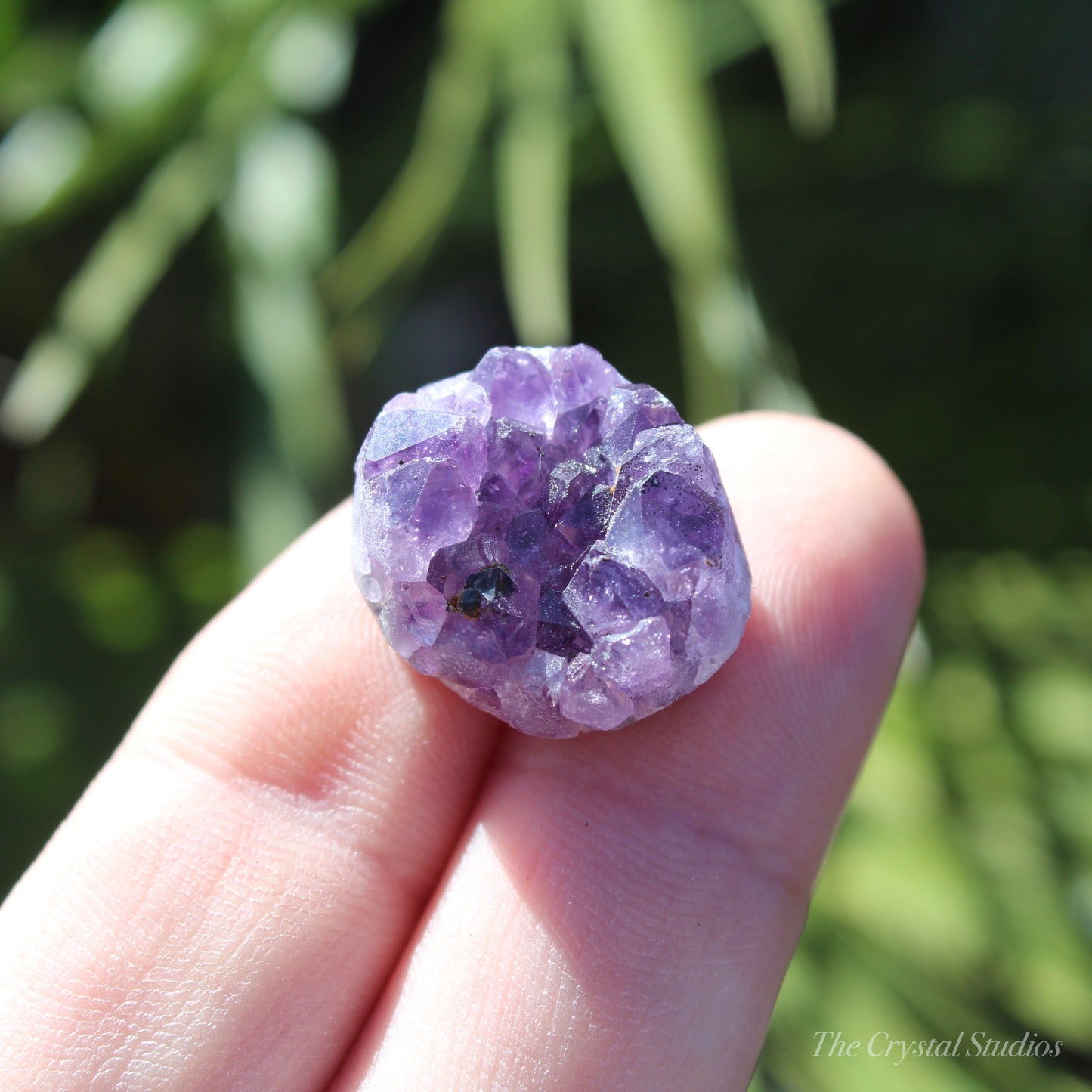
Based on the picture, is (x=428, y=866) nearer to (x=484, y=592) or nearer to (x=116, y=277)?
(x=484, y=592)

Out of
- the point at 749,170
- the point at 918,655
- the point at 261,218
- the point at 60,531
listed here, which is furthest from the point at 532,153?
the point at 60,531

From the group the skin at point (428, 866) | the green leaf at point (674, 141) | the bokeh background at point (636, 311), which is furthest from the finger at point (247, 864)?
the green leaf at point (674, 141)

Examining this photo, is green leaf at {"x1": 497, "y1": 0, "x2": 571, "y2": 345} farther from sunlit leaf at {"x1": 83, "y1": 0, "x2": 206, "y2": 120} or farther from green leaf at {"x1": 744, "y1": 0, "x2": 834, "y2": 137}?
sunlit leaf at {"x1": 83, "y1": 0, "x2": 206, "y2": 120}

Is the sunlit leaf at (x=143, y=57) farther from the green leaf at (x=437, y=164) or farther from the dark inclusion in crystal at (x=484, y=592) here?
the dark inclusion in crystal at (x=484, y=592)

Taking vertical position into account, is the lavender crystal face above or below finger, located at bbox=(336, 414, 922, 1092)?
above

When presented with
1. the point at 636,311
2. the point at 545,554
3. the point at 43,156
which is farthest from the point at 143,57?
the point at 545,554

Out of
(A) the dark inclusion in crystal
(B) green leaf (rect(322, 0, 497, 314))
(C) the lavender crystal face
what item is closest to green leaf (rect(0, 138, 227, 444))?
(B) green leaf (rect(322, 0, 497, 314))
